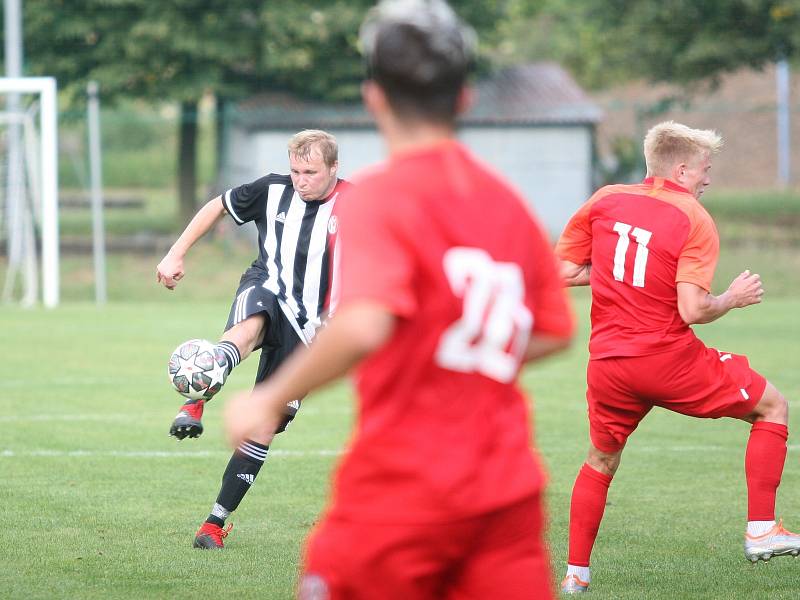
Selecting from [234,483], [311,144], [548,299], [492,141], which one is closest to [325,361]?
[548,299]

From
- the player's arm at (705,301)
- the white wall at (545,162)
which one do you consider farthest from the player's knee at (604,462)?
the white wall at (545,162)

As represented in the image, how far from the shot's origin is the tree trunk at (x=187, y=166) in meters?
28.8

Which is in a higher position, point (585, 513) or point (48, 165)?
point (585, 513)

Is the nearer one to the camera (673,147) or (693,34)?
(673,147)

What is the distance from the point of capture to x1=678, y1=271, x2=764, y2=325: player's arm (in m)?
5.07

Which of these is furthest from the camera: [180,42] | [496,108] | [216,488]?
[496,108]

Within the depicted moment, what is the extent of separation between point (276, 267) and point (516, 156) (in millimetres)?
22830

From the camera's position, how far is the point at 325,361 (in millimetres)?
2650

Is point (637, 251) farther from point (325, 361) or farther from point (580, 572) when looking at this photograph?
point (325, 361)

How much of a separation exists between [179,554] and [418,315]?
3515 millimetres

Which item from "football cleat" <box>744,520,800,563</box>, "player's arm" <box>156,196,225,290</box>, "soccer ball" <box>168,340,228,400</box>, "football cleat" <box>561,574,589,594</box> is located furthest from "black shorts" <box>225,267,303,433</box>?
"football cleat" <box>744,520,800,563</box>

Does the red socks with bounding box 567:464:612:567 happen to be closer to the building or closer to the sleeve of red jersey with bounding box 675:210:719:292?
the sleeve of red jersey with bounding box 675:210:719:292

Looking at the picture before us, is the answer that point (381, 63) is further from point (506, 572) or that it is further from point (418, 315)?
point (506, 572)

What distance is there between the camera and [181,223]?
2831 centimetres
